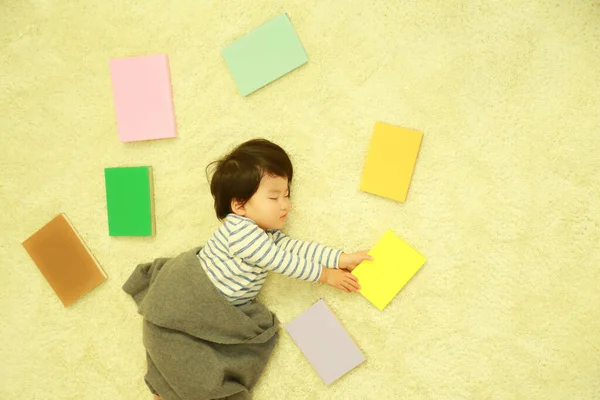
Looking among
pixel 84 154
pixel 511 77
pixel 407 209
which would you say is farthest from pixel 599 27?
pixel 84 154

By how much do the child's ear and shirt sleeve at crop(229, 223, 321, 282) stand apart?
1.1 inches

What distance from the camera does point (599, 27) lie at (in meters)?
0.84

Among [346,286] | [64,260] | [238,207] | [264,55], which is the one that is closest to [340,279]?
[346,286]

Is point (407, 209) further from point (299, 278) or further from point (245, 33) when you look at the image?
point (245, 33)

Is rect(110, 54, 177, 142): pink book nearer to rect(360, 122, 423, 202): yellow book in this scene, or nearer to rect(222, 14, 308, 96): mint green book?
rect(222, 14, 308, 96): mint green book

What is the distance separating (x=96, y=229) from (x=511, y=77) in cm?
93

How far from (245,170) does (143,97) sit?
1.03 ft

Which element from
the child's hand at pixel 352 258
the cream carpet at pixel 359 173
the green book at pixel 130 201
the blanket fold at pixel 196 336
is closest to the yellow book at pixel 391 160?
the cream carpet at pixel 359 173

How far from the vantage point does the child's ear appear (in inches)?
34.4

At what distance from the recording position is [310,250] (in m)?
0.91

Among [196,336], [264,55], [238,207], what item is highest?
[264,55]

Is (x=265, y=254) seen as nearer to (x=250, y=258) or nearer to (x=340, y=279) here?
(x=250, y=258)

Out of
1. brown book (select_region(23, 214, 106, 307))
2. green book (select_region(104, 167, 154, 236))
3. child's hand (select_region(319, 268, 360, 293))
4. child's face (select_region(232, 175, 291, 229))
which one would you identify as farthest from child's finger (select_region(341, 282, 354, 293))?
brown book (select_region(23, 214, 106, 307))

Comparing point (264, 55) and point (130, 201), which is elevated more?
point (264, 55)
